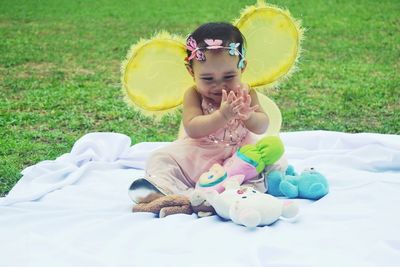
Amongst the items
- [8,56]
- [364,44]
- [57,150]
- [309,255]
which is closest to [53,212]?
[309,255]

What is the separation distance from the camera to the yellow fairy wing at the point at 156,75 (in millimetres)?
4062

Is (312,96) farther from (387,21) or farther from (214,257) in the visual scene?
(387,21)

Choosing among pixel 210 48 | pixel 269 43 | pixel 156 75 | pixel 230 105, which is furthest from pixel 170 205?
pixel 269 43

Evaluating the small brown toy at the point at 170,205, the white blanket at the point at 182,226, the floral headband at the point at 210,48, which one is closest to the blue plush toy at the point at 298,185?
the white blanket at the point at 182,226

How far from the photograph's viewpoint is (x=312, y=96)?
678cm

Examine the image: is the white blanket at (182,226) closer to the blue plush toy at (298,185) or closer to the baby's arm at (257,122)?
the blue plush toy at (298,185)

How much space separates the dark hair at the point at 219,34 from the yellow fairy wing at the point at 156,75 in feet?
1.04

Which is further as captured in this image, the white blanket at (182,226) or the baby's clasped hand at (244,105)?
the baby's clasped hand at (244,105)

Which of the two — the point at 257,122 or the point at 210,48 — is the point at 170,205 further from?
the point at 210,48

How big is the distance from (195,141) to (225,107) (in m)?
0.46

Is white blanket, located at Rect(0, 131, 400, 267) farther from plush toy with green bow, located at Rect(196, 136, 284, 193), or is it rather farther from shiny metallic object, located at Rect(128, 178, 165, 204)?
plush toy with green bow, located at Rect(196, 136, 284, 193)

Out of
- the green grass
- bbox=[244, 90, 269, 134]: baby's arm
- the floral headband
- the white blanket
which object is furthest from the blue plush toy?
the green grass

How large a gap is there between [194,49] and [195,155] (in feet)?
1.83

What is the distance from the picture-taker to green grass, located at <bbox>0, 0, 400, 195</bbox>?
18.8 feet
